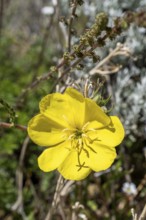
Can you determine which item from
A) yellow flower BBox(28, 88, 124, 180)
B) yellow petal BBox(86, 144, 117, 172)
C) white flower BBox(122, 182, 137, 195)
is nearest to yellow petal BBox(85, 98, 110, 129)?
yellow flower BBox(28, 88, 124, 180)

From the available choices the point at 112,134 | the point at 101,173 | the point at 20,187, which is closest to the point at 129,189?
the point at 101,173

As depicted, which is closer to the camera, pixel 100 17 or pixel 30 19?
pixel 100 17

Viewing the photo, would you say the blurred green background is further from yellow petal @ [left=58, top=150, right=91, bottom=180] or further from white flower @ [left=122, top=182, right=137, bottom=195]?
yellow petal @ [left=58, top=150, right=91, bottom=180]

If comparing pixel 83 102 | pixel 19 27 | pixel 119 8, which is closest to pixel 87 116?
pixel 83 102

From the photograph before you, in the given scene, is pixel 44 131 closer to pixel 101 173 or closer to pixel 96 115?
pixel 96 115

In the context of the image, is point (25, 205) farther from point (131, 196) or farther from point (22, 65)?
point (22, 65)

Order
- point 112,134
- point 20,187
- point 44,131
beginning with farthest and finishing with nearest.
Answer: point 20,187
point 44,131
point 112,134
